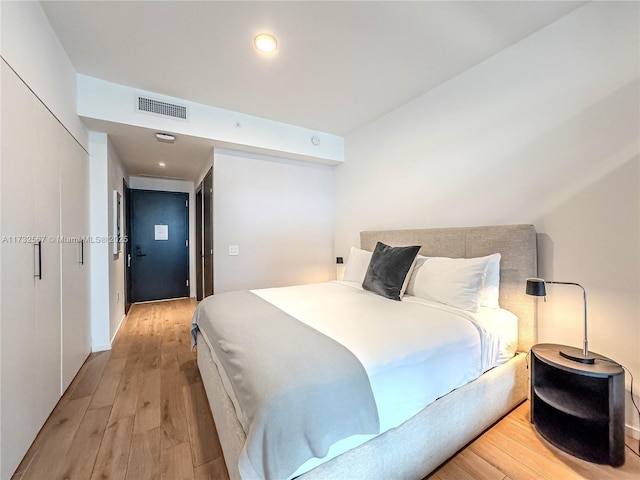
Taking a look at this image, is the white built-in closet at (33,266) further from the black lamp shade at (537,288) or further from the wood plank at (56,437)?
the black lamp shade at (537,288)

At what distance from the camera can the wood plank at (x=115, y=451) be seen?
53.9 inches

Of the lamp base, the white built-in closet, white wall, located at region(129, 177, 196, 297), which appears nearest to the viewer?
the white built-in closet

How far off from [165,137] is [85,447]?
2.66 meters

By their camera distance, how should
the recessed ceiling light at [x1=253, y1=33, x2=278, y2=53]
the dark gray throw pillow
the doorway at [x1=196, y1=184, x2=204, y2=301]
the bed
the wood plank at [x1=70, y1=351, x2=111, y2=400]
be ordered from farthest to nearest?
1. the doorway at [x1=196, y1=184, x2=204, y2=301]
2. the dark gray throw pillow
3. the wood plank at [x1=70, y1=351, x2=111, y2=400]
4. the recessed ceiling light at [x1=253, y1=33, x2=278, y2=53]
5. the bed

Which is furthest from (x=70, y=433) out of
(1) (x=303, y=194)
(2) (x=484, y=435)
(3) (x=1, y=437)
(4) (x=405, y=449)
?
(1) (x=303, y=194)

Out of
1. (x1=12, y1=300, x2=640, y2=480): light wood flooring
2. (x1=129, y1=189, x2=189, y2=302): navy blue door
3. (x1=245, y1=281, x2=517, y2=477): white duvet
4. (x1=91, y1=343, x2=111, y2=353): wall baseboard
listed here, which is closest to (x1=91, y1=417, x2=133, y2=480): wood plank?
(x1=12, y1=300, x2=640, y2=480): light wood flooring

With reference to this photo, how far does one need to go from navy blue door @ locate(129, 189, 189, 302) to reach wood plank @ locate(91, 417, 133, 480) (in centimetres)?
372

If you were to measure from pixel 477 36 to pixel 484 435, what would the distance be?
2729 mm

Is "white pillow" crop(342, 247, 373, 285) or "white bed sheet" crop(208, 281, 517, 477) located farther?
"white pillow" crop(342, 247, 373, 285)

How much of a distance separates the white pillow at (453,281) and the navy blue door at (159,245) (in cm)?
465

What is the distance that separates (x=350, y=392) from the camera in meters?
1.07

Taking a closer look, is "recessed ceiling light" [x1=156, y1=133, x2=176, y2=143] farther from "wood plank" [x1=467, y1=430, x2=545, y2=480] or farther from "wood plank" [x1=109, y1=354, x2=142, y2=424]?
"wood plank" [x1=467, y1=430, x2=545, y2=480]

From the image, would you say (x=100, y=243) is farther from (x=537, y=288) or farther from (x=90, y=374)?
(x=537, y=288)

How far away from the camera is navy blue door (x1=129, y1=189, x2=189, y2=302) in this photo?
192 inches
